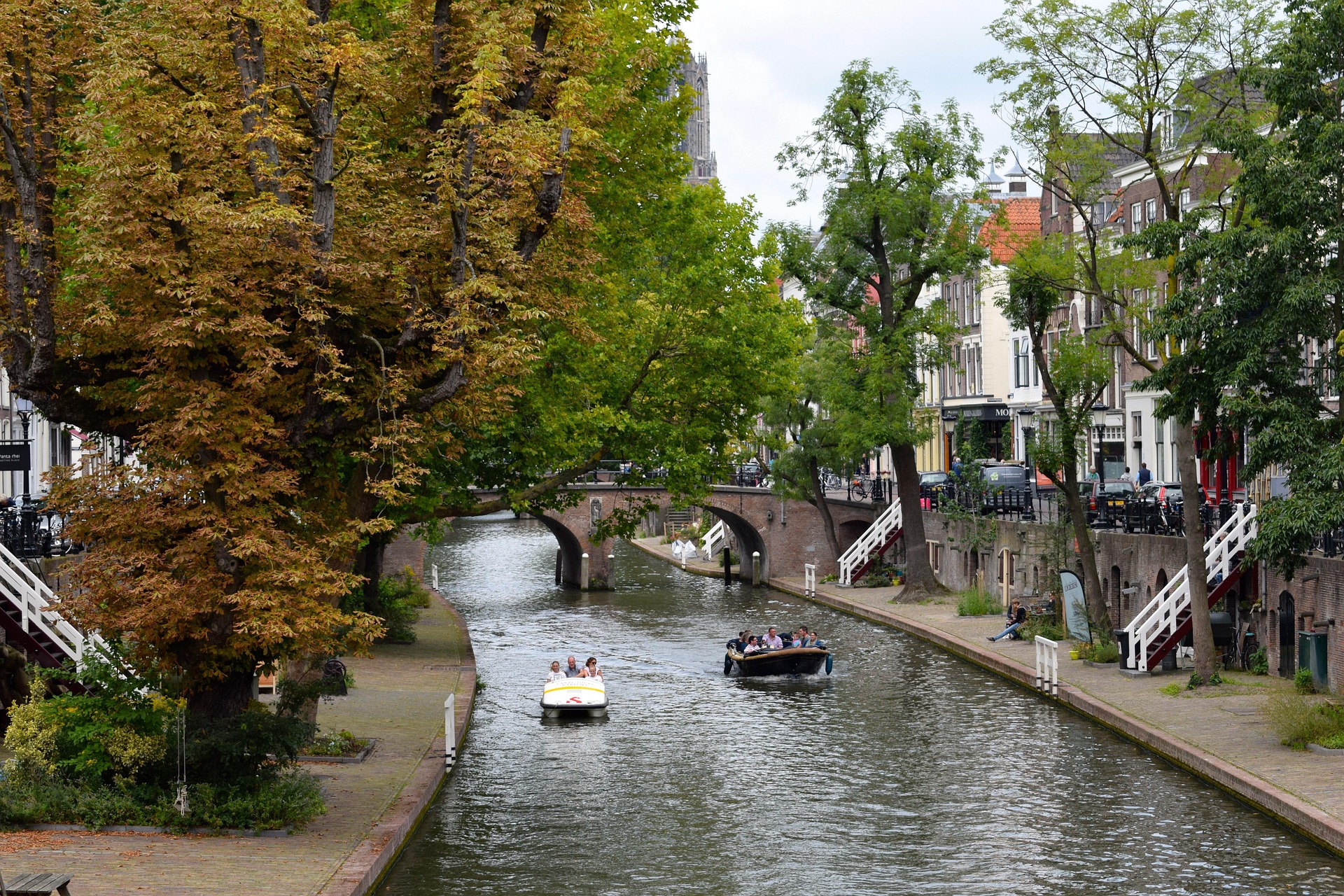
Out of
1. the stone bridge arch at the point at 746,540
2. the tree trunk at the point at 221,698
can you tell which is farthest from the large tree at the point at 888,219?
the tree trunk at the point at 221,698

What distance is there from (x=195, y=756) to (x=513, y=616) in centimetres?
3770

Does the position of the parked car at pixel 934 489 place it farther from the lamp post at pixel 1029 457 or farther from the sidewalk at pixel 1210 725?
the sidewalk at pixel 1210 725

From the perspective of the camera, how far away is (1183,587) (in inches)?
1340

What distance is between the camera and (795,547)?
222ft

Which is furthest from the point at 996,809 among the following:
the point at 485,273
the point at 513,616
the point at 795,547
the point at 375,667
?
the point at 795,547

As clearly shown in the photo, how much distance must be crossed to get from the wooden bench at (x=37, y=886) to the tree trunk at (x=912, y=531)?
137ft

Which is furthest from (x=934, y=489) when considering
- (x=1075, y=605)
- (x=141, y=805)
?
(x=141, y=805)

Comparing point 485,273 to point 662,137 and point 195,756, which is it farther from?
point 662,137

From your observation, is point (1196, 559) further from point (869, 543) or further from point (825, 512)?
point (825, 512)

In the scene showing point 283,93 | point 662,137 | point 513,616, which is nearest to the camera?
point 283,93

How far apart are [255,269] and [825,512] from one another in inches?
1887

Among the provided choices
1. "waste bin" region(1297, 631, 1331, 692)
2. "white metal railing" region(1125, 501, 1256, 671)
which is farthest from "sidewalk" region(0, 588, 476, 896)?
"waste bin" region(1297, 631, 1331, 692)

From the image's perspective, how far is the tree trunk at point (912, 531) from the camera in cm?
5484

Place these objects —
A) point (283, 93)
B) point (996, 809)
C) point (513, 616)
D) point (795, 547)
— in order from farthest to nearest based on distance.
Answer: point (795, 547) → point (513, 616) → point (996, 809) → point (283, 93)
